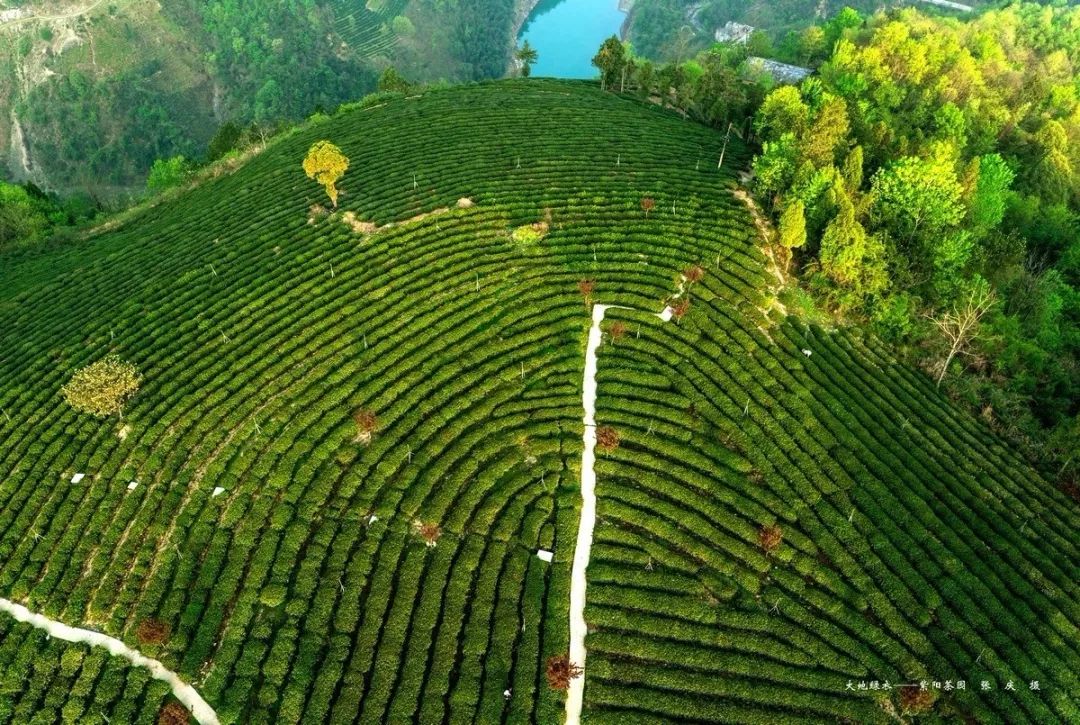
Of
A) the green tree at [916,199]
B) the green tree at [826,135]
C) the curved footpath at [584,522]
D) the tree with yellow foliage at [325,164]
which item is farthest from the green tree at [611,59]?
the curved footpath at [584,522]

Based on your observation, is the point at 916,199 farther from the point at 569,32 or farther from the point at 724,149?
the point at 569,32

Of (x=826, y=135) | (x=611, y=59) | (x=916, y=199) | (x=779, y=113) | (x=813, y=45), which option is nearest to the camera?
(x=916, y=199)

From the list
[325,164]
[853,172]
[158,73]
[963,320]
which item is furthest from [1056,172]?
[158,73]

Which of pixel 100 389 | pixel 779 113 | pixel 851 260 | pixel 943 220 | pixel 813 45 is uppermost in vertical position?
pixel 813 45

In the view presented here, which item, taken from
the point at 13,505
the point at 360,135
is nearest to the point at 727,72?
the point at 360,135

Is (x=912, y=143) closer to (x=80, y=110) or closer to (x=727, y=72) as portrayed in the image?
(x=727, y=72)

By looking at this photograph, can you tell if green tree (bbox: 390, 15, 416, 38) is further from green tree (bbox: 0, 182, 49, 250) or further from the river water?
green tree (bbox: 0, 182, 49, 250)

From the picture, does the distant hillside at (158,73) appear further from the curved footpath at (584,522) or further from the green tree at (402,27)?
the curved footpath at (584,522)
